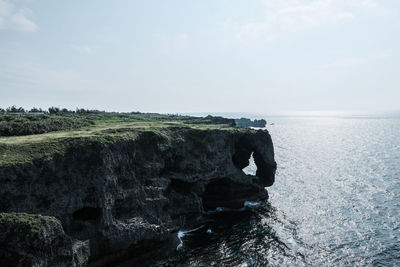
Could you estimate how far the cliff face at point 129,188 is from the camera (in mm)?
28984

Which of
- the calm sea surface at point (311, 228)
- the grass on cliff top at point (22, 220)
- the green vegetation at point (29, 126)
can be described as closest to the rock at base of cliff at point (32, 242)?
the grass on cliff top at point (22, 220)

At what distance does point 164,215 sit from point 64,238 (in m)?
17.4

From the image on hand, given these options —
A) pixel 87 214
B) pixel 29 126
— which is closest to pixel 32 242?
pixel 87 214

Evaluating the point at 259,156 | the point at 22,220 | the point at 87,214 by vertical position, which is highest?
the point at 22,220

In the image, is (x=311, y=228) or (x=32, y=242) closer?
(x=32, y=242)

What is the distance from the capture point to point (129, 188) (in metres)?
37.1

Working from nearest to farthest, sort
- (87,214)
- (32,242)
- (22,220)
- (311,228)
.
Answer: (32,242) < (22,220) < (87,214) < (311,228)

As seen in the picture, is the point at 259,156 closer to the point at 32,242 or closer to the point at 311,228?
the point at 311,228

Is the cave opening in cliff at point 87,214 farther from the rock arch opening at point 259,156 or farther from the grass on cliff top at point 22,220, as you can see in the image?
the rock arch opening at point 259,156

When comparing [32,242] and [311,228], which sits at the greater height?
[32,242]

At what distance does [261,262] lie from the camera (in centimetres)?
3503

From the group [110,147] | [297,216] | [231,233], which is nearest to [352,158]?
[297,216]

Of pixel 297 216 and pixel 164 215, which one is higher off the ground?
pixel 164 215

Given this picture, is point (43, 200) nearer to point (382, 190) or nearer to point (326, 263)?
point (326, 263)
